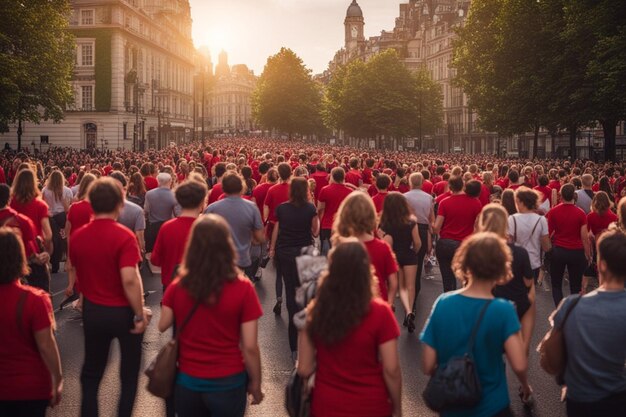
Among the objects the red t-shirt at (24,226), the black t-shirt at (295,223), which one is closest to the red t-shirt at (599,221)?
the black t-shirt at (295,223)

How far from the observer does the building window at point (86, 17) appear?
234ft

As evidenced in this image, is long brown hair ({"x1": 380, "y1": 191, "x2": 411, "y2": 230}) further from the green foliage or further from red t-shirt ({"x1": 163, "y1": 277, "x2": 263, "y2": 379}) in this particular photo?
the green foliage

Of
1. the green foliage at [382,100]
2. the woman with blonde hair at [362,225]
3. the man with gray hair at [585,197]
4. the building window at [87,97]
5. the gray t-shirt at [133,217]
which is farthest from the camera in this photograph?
the green foliage at [382,100]

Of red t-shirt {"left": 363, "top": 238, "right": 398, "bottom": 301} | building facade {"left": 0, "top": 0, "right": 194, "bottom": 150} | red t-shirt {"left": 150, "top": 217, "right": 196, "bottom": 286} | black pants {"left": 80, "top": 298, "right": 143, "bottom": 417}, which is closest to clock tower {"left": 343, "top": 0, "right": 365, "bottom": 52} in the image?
building facade {"left": 0, "top": 0, "right": 194, "bottom": 150}

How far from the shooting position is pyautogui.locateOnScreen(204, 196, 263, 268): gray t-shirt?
7.79 m

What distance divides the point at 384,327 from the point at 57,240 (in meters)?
11.3

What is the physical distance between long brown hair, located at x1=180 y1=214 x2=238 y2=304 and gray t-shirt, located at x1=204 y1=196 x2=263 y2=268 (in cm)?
328

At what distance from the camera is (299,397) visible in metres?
4.41

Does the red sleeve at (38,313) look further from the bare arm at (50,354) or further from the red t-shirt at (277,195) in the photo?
the red t-shirt at (277,195)

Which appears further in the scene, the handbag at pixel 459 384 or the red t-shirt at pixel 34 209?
the red t-shirt at pixel 34 209

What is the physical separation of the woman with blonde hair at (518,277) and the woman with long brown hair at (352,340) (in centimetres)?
257

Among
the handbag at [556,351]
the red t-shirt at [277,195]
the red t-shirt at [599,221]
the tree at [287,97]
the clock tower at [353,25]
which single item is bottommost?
the handbag at [556,351]

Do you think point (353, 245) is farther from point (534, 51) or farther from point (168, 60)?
point (168, 60)

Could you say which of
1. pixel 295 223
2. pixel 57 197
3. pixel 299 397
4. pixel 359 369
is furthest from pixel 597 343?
pixel 57 197
